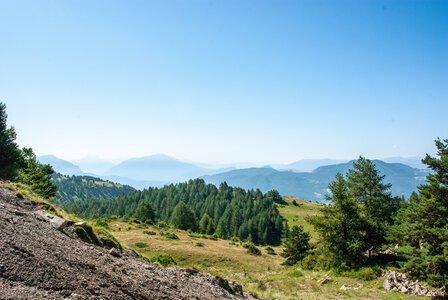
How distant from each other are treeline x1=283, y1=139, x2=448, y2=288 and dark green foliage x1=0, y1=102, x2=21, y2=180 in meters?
38.3

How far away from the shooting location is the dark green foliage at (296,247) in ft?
105

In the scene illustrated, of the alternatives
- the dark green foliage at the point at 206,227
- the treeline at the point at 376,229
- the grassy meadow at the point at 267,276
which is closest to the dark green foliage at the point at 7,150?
the grassy meadow at the point at 267,276

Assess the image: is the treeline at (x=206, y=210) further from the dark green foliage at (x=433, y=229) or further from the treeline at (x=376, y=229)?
the dark green foliage at (x=433, y=229)

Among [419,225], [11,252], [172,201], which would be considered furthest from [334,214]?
[172,201]

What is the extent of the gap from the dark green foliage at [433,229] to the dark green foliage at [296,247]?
17278mm

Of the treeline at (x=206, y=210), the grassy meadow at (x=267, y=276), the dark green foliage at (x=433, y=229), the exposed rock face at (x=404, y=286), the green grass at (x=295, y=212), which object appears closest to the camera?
the dark green foliage at (x=433, y=229)

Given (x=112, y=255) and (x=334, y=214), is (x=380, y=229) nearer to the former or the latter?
(x=334, y=214)

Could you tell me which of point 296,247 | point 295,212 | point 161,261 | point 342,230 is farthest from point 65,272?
point 295,212

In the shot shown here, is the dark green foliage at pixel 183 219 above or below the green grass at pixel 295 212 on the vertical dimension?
above

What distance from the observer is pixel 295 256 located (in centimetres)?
3244

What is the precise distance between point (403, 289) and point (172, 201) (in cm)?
12141

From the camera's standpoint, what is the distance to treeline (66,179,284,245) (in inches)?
3307

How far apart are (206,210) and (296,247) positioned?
9251cm

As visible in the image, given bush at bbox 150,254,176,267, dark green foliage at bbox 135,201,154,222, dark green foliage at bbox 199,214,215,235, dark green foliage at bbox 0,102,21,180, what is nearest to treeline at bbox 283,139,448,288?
bush at bbox 150,254,176,267
